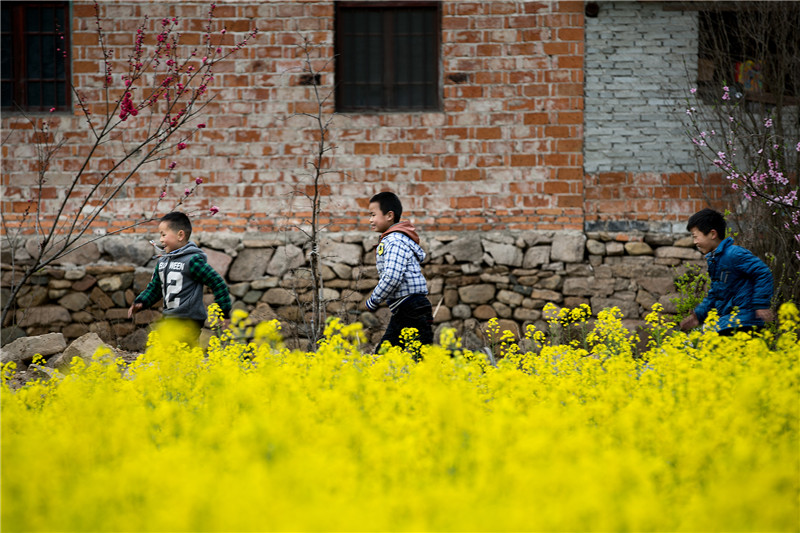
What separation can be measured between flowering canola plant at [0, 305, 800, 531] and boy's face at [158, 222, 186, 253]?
0.92 m

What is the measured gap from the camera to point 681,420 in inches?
125

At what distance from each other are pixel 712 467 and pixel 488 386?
1298 mm

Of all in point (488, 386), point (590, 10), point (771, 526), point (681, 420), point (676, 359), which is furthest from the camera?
point (590, 10)

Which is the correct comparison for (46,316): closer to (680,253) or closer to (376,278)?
(376,278)

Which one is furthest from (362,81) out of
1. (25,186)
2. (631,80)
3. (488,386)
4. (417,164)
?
(488,386)

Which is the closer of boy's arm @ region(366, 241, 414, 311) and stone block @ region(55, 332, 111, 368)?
boy's arm @ region(366, 241, 414, 311)

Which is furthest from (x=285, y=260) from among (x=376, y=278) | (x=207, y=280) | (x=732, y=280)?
(x=732, y=280)

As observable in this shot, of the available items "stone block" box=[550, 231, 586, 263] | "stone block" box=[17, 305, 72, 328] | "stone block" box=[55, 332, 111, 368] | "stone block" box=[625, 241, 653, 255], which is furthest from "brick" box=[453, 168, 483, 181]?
"stone block" box=[17, 305, 72, 328]

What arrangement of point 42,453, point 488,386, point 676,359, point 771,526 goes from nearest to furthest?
1. point 771,526
2. point 42,453
3. point 676,359
4. point 488,386

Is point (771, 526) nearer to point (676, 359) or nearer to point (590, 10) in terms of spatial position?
point (676, 359)

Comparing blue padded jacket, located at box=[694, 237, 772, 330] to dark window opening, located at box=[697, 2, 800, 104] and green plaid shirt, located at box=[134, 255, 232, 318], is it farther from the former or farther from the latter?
green plaid shirt, located at box=[134, 255, 232, 318]

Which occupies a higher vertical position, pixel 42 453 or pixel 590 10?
pixel 590 10

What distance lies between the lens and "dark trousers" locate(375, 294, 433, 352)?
16.5 ft

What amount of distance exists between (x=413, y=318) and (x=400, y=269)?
346 millimetres
